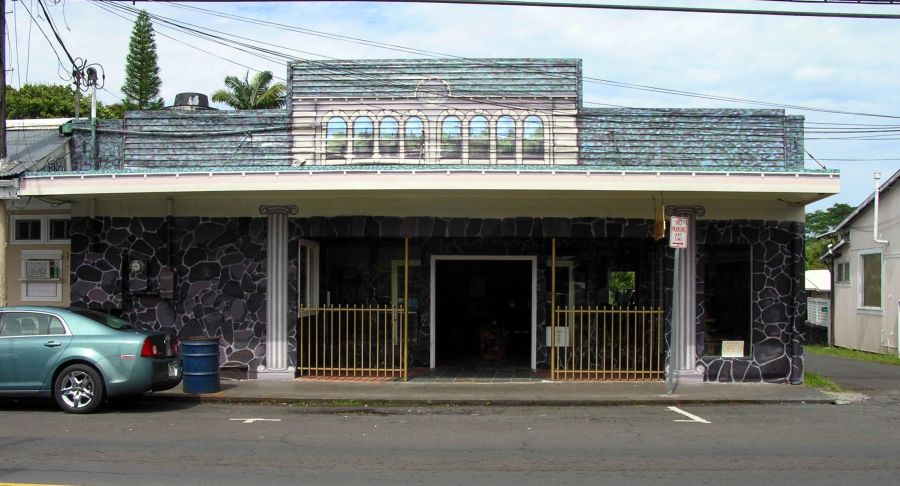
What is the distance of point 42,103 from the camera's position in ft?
120

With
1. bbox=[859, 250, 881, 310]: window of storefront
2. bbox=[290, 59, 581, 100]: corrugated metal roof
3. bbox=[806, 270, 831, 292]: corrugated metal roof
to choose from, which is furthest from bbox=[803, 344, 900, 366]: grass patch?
bbox=[290, 59, 581, 100]: corrugated metal roof

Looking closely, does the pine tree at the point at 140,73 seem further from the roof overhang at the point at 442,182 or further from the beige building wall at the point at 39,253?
the roof overhang at the point at 442,182

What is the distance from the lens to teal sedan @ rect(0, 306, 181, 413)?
10.4 metres

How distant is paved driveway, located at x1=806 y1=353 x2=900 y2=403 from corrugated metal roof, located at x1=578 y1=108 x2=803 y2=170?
4216 mm

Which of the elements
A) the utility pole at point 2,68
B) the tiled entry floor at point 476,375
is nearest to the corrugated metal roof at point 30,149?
the utility pole at point 2,68

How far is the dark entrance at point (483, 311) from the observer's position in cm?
1650

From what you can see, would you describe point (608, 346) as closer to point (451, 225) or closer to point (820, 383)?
point (820, 383)

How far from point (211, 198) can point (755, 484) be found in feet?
33.6

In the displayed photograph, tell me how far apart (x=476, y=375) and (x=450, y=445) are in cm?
580

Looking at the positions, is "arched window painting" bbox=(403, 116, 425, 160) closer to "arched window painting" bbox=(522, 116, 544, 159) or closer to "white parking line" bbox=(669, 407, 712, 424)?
"arched window painting" bbox=(522, 116, 544, 159)

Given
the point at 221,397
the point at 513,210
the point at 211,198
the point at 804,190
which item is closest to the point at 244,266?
the point at 211,198

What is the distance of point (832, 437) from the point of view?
29.8 ft

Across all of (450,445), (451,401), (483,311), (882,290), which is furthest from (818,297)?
(450,445)

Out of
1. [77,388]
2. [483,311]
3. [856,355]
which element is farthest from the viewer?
[856,355]
